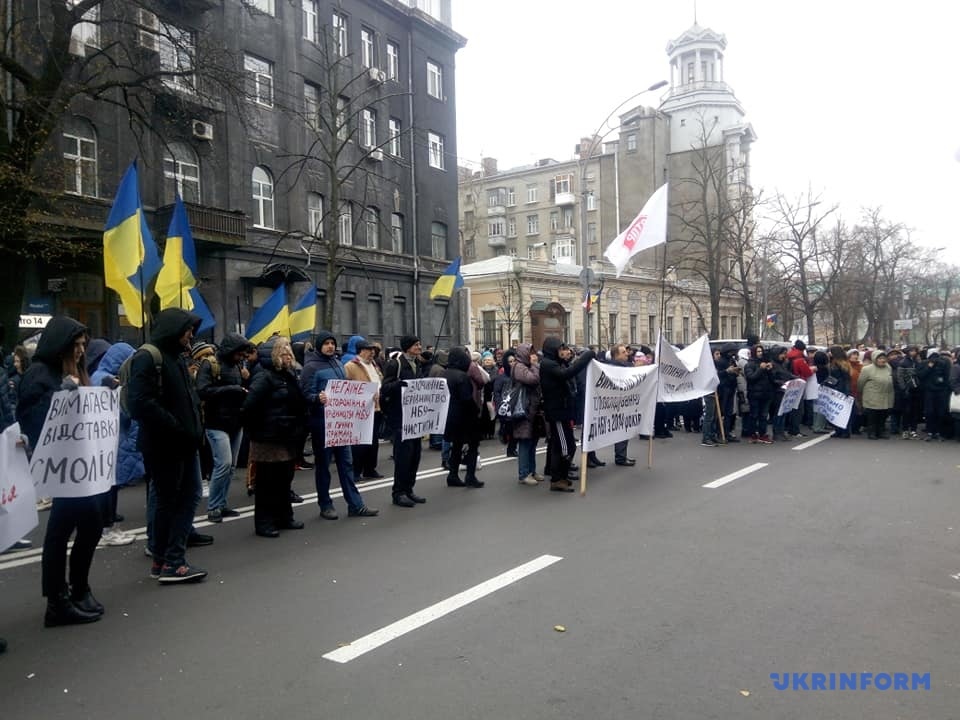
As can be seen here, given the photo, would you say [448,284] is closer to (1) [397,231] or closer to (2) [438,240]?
(1) [397,231]

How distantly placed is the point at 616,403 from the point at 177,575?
6.23m

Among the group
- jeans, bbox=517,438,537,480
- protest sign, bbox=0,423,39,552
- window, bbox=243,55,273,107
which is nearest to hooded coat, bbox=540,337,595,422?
jeans, bbox=517,438,537,480

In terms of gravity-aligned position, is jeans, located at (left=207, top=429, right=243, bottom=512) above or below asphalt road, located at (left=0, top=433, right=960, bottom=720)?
above

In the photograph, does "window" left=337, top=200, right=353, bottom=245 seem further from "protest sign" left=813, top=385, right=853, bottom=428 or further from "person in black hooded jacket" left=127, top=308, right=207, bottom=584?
"person in black hooded jacket" left=127, top=308, right=207, bottom=584

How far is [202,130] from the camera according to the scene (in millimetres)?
24812

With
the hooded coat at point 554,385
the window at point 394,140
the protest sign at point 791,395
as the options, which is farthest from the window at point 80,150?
the protest sign at point 791,395

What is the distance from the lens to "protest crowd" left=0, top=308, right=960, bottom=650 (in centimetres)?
521

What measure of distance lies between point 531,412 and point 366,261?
2319 cm

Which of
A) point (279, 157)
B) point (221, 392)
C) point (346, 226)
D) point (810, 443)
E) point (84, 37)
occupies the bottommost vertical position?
point (810, 443)

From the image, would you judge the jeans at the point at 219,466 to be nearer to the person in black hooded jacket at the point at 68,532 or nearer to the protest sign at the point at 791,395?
the person in black hooded jacket at the point at 68,532

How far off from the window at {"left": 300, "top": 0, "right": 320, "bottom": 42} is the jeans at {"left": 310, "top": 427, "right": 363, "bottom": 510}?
25619 mm

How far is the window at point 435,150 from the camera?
35.8 metres

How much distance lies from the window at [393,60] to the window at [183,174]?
11.5 meters

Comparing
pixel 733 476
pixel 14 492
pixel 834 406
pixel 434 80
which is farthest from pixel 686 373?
pixel 434 80
